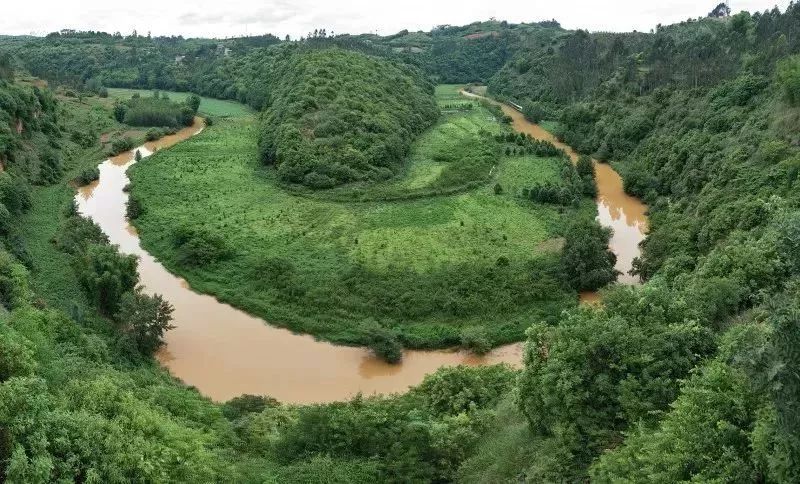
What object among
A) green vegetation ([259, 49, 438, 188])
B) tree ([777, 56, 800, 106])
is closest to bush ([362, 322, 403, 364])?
green vegetation ([259, 49, 438, 188])

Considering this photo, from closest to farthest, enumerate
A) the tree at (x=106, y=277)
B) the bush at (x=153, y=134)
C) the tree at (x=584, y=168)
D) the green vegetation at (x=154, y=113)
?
the tree at (x=106, y=277), the tree at (x=584, y=168), the bush at (x=153, y=134), the green vegetation at (x=154, y=113)

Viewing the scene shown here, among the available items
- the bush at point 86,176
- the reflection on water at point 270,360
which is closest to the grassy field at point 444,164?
the reflection on water at point 270,360

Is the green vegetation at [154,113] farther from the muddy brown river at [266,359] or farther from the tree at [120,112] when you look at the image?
the muddy brown river at [266,359]

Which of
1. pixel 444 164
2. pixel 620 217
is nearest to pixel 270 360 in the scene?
pixel 620 217

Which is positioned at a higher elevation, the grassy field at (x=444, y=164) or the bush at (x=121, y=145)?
the grassy field at (x=444, y=164)

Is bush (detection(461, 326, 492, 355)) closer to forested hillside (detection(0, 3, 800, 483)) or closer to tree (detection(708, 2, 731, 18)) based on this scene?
forested hillside (detection(0, 3, 800, 483))

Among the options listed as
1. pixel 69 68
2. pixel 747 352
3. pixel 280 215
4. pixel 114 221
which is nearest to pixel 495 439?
pixel 747 352

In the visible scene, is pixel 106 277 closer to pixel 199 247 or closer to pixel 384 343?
pixel 199 247
